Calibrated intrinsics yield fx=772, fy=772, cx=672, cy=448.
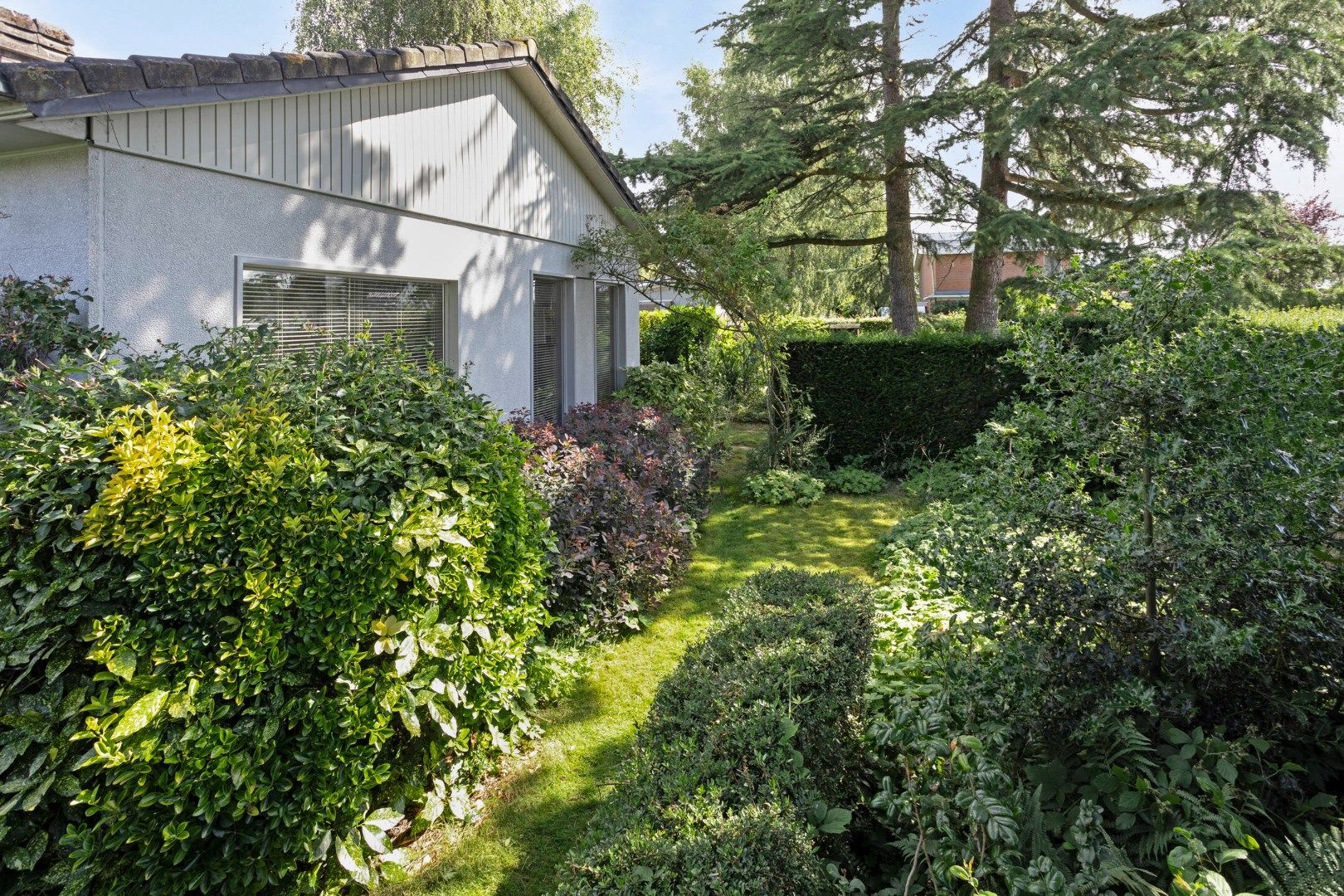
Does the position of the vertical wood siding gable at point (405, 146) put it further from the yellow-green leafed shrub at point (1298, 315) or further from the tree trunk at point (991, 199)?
the yellow-green leafed shrub at point (1298, 315)

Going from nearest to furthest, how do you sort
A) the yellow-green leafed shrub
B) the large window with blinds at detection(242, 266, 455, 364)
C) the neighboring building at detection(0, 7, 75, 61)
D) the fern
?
the fern → the neighboring building at detection(0, 7, 75, 61) → the large window with blinds at detection(242, 266, 455, 364) → the yellow-green leafed shrub

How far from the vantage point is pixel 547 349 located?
975cm

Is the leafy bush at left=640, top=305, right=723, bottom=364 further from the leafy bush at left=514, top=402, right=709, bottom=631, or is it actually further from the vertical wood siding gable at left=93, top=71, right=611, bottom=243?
the leafy bush at left=514, top=402, right=709, bottom=631

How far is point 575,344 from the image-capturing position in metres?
10.2

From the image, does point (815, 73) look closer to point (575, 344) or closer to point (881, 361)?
point (881, 361)

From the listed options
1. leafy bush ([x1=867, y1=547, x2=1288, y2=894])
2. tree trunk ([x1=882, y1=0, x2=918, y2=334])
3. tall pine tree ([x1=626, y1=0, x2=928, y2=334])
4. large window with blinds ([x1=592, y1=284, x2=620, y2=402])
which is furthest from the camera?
tree trunk ([x1=882, y1=0, x2=918, y2=334])

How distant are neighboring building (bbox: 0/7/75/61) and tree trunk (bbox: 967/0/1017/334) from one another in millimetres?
11940

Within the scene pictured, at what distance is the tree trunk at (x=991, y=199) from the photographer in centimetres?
1291

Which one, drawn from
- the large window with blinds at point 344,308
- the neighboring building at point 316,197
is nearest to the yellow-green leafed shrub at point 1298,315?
the neighboring building at point 316,197

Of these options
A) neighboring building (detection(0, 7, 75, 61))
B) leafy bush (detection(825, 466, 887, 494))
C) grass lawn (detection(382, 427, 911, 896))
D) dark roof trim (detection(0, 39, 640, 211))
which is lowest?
grass lawn (detection(382, 427, 911, 896))

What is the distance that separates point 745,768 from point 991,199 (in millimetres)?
12552

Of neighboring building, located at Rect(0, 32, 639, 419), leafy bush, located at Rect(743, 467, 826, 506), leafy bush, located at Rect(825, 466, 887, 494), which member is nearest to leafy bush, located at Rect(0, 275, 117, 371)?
neighboring building, located at Rect(0, 32, 639, 419)

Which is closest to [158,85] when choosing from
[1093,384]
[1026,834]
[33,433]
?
[33,433]

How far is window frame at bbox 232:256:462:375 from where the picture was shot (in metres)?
5.07
